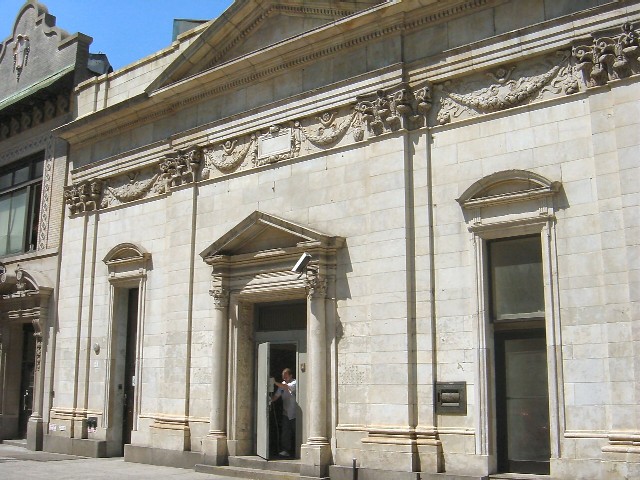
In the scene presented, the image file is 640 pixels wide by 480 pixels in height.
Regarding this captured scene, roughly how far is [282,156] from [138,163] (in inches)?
193

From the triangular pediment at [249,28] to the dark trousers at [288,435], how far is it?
766cm

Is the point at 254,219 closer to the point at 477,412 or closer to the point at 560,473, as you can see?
the point at 477,412

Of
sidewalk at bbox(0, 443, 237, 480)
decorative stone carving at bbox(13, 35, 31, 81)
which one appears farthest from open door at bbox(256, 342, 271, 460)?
decorative stone carving at bbox(13, 35, 31, 81)

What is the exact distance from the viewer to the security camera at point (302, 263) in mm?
14211

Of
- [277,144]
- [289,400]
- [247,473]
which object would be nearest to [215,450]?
[247,473]

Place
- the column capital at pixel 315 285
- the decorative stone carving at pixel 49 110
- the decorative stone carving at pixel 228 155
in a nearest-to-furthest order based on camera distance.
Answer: the column capital at pixel 315 285 < the decorative stone carving at pixel 228 155 < the decorative stone carving at pixel 49 110

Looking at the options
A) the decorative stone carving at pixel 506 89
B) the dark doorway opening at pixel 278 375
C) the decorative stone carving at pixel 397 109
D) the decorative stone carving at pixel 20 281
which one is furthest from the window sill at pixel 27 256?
the decorative stone carving at pixel 506 89

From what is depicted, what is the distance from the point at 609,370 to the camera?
11.1 metres

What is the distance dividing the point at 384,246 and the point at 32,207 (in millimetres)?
12906

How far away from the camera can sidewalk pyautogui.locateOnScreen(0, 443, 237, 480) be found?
14.6 m

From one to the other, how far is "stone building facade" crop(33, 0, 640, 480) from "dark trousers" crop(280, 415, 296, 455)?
0.27 m

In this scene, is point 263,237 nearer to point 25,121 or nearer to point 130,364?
point 130,364

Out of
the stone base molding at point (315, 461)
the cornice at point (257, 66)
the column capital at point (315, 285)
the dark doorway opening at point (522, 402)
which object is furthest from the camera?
the column capital at point (315, 285)

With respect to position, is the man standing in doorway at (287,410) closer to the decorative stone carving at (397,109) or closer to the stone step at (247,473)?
the stone step at (247,473)
